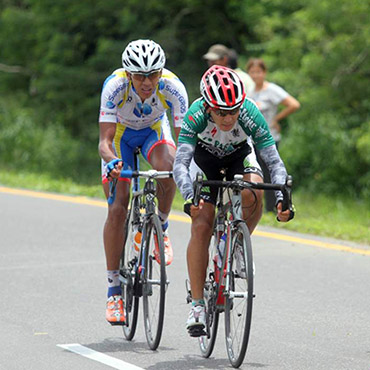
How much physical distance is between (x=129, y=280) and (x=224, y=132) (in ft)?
4.27

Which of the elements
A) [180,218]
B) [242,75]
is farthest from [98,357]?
[180,218]

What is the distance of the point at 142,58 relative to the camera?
23.5 feet

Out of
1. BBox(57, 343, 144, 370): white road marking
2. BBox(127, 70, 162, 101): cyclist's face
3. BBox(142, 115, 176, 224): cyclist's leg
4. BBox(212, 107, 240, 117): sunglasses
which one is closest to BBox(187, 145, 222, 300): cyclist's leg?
BBox(212, 107, 240, 117): sunglasses

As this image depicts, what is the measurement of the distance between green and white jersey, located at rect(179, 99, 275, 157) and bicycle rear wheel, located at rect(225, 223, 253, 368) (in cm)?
62

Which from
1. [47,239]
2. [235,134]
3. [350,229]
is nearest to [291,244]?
[350,229]

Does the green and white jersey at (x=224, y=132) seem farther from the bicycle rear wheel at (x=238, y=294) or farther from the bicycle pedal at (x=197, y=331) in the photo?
the bicycle pedal at (x=197, y=331)

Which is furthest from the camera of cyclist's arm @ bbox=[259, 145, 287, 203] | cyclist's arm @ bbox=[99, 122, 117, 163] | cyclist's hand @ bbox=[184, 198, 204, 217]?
cyclist's arm @ bbox=[99, 122, 117, 163]

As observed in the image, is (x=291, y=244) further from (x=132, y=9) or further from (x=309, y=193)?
(x=132, y=9)

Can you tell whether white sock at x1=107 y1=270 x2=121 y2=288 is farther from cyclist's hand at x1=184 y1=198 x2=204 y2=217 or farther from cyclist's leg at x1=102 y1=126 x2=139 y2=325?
cyclist's hand at x1=184 y1=198 x2=204 y2=217

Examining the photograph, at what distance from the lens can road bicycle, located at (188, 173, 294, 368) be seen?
618 cm

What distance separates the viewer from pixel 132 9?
23781mm

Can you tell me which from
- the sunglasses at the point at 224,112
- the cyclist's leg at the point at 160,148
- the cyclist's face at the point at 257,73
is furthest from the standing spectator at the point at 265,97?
the sunglasses at the point at 224,112

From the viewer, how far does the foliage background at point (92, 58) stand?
58.1ft

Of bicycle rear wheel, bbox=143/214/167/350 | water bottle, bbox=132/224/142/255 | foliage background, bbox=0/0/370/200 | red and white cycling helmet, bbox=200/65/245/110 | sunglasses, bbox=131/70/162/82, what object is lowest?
bicycle rear wheel, bbox=143/214/167/350
